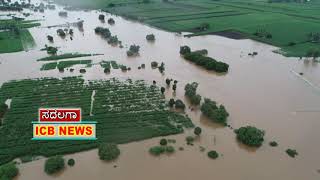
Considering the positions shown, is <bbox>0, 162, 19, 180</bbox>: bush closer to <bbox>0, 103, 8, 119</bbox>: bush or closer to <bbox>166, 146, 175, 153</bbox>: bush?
<bbox>0, 103, 8, 119</bbox>: bush

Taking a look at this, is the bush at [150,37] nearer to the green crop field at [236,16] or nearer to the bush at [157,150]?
the green crop field at [236,16]

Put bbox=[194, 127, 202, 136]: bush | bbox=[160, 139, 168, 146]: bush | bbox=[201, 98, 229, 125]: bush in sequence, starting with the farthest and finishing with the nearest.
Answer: bbox=[201, 98, 229, 125]: bush, bbox=[194, 127, 202, 136]: bush, bbox=[160, 139, 168, 146]: bush

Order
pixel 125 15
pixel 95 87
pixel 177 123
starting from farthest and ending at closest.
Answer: pixel 125 15, pixel 95 87, pixel 177 123

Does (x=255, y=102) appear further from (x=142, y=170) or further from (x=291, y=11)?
(x=291, y=11)

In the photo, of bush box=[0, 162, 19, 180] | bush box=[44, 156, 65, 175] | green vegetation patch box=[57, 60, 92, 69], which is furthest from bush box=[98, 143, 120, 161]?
green vegetation patch box=[57, 60, 92, 69]

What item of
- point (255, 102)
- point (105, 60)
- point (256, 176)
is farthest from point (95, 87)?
point (256, 176)

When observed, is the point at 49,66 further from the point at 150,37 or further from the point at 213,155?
the point at 213,155
